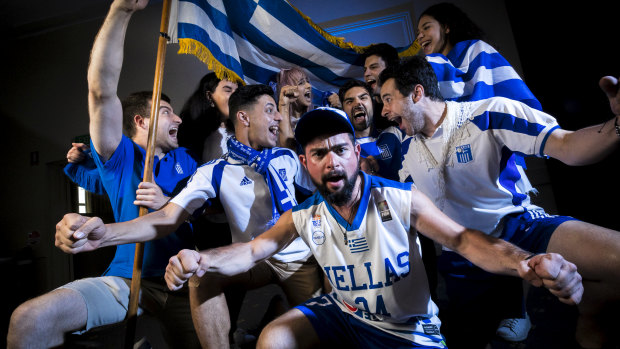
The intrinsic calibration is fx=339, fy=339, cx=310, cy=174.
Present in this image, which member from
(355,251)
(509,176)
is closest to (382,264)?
(355,251)

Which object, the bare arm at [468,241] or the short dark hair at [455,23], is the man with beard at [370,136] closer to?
the short dark hair at [455,23]

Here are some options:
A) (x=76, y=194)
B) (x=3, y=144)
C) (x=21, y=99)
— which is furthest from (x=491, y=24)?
(x=3, y=144)

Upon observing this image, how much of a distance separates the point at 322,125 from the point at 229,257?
82cm

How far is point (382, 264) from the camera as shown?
1.60m

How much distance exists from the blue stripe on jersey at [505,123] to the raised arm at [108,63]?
214cm

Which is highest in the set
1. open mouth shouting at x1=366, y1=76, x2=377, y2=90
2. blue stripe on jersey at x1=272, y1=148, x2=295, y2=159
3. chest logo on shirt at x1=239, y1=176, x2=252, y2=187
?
open mouth shouting at x1=366, y1=76, x2=377, y2=90

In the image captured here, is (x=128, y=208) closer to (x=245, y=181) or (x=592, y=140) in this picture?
(x=245, y=181)

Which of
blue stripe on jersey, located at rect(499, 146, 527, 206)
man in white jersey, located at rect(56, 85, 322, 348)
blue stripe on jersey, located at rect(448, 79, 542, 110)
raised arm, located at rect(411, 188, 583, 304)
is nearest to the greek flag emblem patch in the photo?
raised arm, located at rect(411, 188, 583, 304)

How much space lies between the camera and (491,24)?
4488mm

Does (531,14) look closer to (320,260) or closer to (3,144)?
(320,260)

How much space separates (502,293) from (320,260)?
149 cm

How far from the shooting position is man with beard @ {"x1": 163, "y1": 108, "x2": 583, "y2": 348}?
159 cm

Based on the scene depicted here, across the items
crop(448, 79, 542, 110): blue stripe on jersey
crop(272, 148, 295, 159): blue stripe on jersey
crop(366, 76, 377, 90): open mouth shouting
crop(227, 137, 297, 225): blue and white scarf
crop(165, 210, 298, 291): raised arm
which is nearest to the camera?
crop(165, 210, 298, 291): raised arm

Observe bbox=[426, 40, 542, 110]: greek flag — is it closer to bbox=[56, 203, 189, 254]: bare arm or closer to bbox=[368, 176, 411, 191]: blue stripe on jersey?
bbox=[368, 176, 411, 191]: blue stripe on jersey
